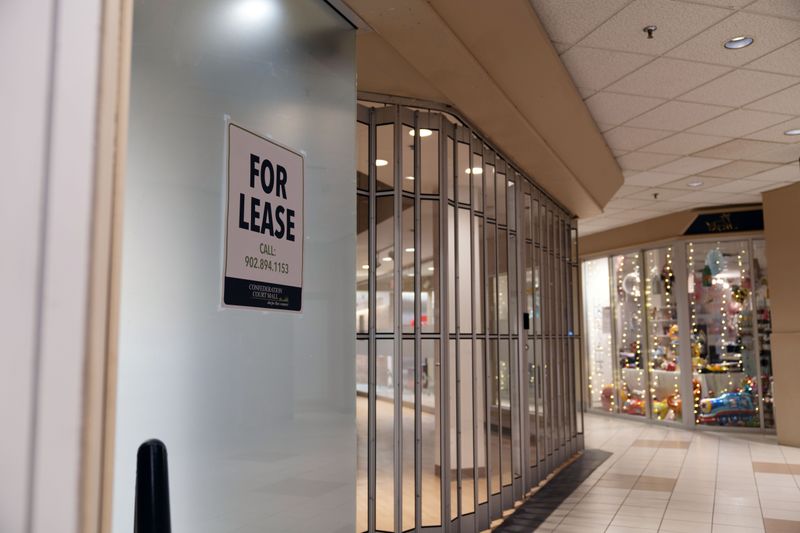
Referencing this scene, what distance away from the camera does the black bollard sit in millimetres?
1217

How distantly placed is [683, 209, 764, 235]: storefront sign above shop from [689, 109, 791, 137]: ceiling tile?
4354 millimetres

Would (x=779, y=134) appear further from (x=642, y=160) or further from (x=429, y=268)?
(x=429, y=268)

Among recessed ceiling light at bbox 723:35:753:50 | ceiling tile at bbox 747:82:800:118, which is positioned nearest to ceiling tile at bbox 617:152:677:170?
ceiling tile at bbox 747:82:800:118

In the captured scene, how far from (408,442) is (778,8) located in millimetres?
3906

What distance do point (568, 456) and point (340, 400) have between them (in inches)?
237

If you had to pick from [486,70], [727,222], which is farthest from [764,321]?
[486,70]

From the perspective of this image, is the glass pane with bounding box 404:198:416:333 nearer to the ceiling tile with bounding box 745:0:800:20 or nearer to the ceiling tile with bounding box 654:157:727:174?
the ceiling tile with bounding box 745:0:800:20

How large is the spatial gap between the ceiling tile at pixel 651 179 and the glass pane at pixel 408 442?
5.39 m

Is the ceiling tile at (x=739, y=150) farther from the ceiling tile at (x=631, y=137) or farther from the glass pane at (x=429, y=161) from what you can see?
the glass pane at (x=429, y=161)

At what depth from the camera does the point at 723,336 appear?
10703 millimetres

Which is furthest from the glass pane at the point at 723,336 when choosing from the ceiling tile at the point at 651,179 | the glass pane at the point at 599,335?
the ceiling tile at the point at 651,179

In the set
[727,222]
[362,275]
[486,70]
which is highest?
[727,222]

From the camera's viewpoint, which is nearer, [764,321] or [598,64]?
[598,64]

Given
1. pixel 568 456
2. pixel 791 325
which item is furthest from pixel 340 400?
pixel 791 325
